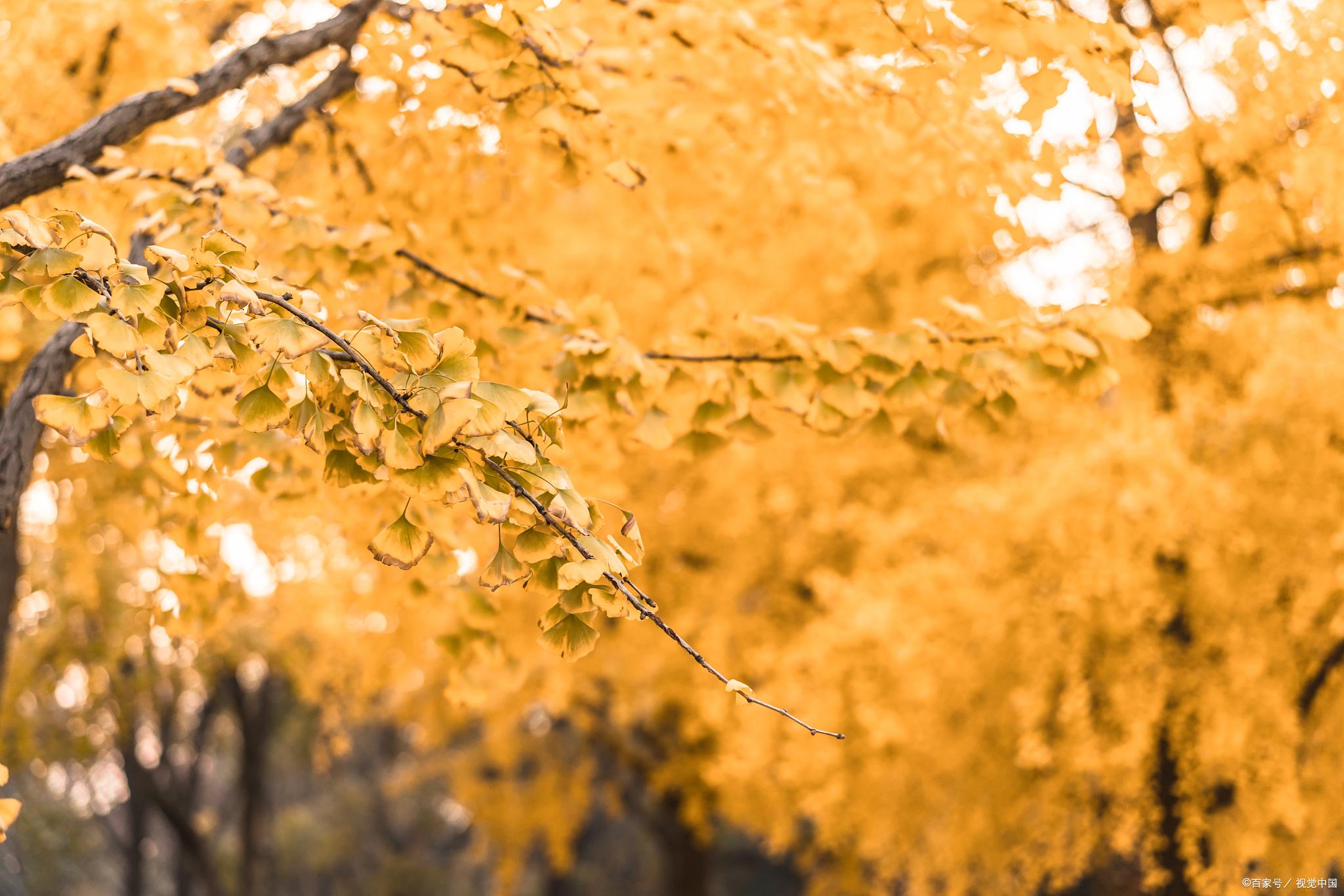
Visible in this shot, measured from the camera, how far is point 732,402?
121 inches

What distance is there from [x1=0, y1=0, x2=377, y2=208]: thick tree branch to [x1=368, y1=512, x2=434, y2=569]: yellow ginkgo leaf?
5.59 feet

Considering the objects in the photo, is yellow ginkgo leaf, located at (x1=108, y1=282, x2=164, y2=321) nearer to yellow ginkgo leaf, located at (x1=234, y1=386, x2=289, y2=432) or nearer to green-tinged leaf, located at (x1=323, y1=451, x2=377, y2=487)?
yellow ginkgo leaf, located at (x1=234, y1=386, x2=289, y2=432)

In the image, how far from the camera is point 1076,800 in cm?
634

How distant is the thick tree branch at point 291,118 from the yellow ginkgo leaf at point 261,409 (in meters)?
2.17

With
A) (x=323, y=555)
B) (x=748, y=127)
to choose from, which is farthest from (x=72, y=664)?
(x=748, y=127)

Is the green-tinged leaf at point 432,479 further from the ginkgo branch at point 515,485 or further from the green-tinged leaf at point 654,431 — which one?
the green-tinged leaf at point 654,431

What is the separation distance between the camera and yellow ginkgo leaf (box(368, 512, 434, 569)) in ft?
6.47

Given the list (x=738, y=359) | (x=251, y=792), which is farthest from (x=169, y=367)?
(x=251, y=792)

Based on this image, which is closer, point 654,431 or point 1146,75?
point 1146,75

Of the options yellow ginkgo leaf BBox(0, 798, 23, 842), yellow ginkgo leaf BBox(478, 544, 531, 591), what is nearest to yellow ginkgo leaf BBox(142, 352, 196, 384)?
yellow ginkgo leaf BBox(478, 544, 531, 591)

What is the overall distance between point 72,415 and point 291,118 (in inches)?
89.7

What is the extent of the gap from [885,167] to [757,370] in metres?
1.69

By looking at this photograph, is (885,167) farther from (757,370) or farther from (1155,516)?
(1155,516)

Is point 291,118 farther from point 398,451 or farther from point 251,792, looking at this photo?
point 251,792
